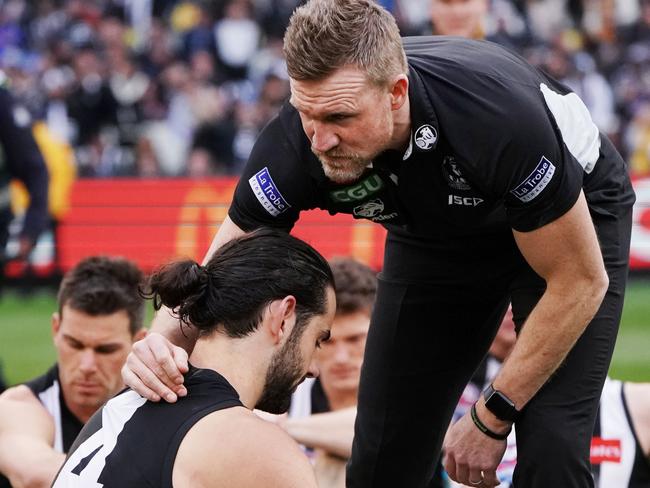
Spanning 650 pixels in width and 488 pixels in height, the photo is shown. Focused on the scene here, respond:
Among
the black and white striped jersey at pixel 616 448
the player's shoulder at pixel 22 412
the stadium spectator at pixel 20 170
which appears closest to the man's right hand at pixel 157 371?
the player's shoulder at pixel 22 412

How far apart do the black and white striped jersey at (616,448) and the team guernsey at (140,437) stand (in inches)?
97.6

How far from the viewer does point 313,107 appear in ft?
12.0

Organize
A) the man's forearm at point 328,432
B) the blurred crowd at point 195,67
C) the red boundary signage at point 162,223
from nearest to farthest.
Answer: the man's forearm at point 328,432, the red boundary signage at point 162,223, the blurred crowd at point 195,67

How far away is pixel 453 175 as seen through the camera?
3801 millimetres

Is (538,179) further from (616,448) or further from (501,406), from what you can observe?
(616,448)

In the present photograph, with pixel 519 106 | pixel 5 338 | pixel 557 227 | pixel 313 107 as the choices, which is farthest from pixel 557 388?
pixel 5 338

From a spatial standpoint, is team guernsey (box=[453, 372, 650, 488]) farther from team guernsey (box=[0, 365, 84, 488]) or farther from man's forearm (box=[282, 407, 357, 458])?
team guernsey (box=[0, 365, 84, 488])

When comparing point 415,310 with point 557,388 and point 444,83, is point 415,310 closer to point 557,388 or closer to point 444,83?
point 557,388

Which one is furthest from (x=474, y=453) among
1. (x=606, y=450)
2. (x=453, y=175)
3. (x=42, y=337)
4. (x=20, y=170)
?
(x=42, y=337)

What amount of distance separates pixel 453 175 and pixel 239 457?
1096 millimetres

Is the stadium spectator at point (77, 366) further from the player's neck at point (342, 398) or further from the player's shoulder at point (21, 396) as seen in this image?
the player's neck at point (342, 398)

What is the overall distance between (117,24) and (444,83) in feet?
53.4

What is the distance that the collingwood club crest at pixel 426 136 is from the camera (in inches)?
146

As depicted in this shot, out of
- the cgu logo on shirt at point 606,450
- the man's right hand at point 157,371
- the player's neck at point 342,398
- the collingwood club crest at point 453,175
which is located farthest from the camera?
the player's neck at point 342,398
